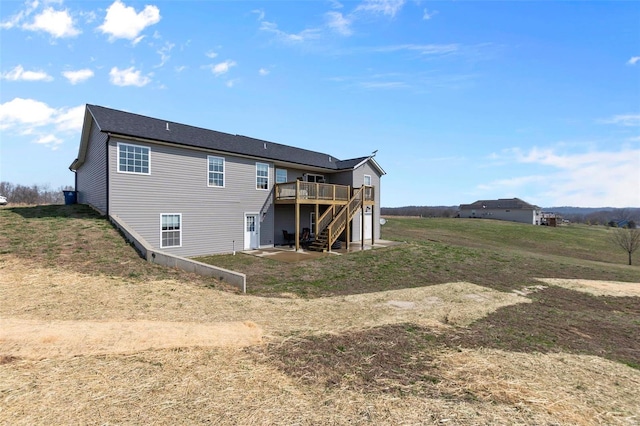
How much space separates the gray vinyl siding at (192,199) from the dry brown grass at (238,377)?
698 centimetres

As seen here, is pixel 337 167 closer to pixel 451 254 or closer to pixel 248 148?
pixel 248 148

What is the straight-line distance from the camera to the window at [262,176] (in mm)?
18078

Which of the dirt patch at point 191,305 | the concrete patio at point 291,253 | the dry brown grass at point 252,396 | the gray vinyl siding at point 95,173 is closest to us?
the dry brown grass at point 252,396

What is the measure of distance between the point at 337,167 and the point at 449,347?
18529mm

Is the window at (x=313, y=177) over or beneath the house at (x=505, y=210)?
over

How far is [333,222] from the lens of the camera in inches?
717

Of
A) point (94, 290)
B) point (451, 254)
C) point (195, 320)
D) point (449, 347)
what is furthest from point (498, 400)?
point (451, 254)

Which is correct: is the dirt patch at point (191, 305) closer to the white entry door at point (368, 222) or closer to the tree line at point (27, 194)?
the white entry door at point (368, 222)

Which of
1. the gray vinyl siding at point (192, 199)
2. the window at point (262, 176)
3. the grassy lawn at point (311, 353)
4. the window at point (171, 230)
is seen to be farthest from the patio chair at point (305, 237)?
the grassy lawn at point (311, 353)

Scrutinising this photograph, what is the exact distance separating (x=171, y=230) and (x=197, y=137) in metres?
5.22

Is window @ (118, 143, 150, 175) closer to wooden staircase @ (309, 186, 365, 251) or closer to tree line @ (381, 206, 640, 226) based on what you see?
wooden staircase @ (309, 186, 365, 251)

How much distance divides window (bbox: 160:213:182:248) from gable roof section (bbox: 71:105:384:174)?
138 inches

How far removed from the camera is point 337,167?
74.8ft

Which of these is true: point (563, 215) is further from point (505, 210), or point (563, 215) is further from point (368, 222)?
point (368, 222)
